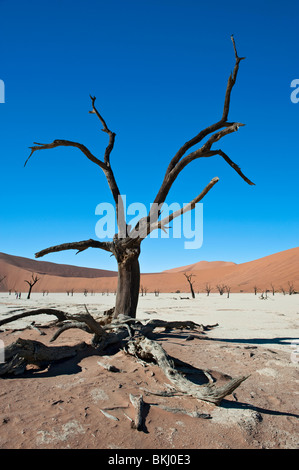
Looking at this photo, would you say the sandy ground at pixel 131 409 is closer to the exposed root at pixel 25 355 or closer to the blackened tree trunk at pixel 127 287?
the exposed root at pixel 25 355

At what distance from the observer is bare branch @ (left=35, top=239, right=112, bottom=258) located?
643 centimetres

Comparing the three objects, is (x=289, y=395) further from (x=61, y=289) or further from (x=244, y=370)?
(x=61, y=289)

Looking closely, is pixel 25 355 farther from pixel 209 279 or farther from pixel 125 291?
pixel 209 279

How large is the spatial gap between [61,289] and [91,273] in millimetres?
40268

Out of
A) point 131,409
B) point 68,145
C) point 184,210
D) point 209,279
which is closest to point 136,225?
point 184,210

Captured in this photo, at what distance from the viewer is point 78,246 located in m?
6.54

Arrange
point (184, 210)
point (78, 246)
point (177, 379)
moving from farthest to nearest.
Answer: point (78, 246)
point (184, 210)
point (177, 379)

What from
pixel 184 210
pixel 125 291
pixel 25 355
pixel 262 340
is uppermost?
pixel 184 210

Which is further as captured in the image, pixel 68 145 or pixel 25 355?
pixel 68 145

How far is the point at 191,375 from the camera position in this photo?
3957mm

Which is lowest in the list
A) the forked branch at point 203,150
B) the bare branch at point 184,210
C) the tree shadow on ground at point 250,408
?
the tree shadow on ground at point 250,408

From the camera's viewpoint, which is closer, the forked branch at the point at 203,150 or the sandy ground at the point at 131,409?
the sandy ground at the point at 131,409

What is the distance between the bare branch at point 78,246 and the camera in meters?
6.43

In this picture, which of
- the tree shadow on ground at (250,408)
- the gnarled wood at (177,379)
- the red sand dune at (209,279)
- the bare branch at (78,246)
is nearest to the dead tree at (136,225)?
the bare branch at (78,246)
